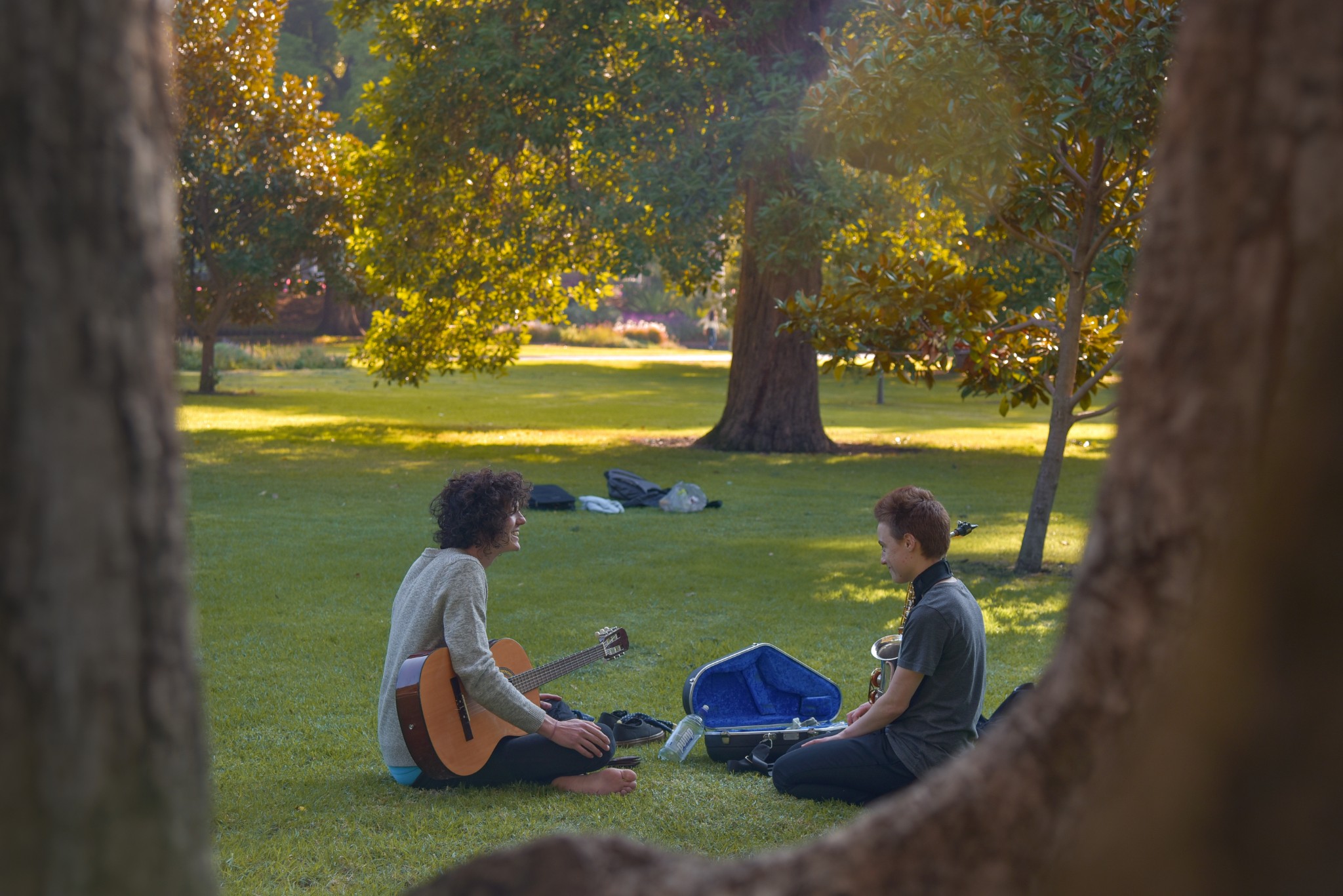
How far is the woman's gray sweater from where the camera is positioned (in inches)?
197

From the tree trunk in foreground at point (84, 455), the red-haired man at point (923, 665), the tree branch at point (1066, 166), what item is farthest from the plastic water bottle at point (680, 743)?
the tree branch at point (1066, 166)

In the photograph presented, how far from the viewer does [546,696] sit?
6.02 meters

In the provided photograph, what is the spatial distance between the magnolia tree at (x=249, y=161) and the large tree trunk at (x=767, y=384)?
29.6ft

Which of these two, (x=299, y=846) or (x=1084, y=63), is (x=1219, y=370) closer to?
(x=299, y=846)

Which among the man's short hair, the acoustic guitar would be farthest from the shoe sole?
the man's short hair

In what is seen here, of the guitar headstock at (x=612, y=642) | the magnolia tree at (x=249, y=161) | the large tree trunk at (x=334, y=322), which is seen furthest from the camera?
the large tree trunk at (x=334, y=322)

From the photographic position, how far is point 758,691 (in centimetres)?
624

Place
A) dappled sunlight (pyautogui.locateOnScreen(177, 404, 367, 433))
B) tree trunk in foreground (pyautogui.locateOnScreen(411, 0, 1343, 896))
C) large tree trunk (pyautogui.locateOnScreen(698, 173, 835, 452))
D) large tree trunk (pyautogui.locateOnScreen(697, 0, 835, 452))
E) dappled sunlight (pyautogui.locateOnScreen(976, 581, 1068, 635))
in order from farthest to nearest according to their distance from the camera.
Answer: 1. dappled sunlight (pyautogui.locateOnScreen(177, 404, 367, 433))
2. large tree trunk (pyautogui.locateOnScreen(698, 173, 835, 452))
3. large tree trunk (pyautogui.locateOnScreen(697, 0, 835, 452))
4. dappled sunlight (pyautogui.locateOnScreen(976, 581, 1068, 635))
5. tree trunk in foreground (pyautogui.locateOnScreen(411, 0, 1343, 896))

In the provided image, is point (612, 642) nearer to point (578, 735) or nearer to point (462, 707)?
point (578, 735)

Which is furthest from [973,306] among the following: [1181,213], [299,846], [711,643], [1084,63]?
[1181,213]

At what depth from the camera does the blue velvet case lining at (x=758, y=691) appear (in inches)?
240

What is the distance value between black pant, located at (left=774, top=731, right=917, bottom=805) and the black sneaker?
1.00 metres

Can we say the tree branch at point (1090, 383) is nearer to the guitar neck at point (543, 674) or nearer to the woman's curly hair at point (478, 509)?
the guitar neck at point (543, 674)

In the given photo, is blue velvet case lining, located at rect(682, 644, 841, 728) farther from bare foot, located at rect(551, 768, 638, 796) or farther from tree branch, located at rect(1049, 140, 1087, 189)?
tree branch, located at rect(1049, 140, 1087, 189)
